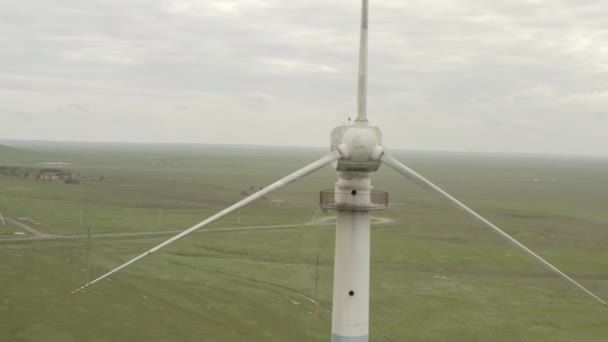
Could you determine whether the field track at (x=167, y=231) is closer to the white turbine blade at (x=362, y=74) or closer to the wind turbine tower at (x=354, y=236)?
the wind turbine tower at (x=354, y=236)

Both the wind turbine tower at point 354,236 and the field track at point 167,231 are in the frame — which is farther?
the field track at point 167,231

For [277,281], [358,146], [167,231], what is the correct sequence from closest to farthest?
1. [358,146]
2. [277,281]
3. [167,231]

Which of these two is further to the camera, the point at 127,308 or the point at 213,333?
the point at 127,308

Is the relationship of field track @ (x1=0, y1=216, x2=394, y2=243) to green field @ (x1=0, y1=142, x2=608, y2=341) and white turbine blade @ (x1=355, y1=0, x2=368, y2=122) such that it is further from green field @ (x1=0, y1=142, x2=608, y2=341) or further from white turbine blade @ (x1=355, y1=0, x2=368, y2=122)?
white turbine blade @ (x1=355, y1=0, x2=368, y2=122)

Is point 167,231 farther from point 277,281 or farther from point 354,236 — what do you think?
point 354,236

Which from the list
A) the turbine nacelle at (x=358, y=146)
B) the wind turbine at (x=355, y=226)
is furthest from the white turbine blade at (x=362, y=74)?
the turbine nacelle at (x=358, y=146)

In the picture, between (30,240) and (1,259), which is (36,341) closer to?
(1,259)

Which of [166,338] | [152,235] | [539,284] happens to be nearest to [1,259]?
[152,235]

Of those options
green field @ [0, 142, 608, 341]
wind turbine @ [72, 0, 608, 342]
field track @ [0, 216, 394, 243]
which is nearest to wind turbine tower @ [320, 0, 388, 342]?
wind turbine @ [72, 0, 608, 342]

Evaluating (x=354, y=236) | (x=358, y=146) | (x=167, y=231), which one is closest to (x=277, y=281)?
(x=167, y=231)
